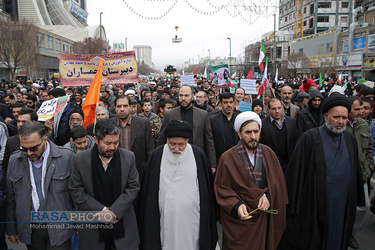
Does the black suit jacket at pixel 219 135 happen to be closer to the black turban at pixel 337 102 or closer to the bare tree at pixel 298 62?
the black turban at pixel 337 102

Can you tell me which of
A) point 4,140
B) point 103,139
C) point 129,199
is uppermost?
point 103,139

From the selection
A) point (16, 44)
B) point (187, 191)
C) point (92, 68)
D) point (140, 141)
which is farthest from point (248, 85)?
point (16, 44)

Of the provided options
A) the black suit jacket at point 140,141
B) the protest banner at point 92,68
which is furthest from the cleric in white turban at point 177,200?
the protest banner at point 92,68

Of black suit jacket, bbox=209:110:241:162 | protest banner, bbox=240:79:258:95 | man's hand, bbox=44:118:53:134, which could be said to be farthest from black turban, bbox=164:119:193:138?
protest banner, bbox=240:79:258:95

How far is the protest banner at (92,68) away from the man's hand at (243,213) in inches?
203

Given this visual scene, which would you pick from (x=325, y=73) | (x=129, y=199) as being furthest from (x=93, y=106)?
(x=325, y=73)

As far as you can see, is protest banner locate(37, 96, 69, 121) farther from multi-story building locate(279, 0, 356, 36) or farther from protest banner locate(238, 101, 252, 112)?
multi-story building locate(279, 0, 356, 36)

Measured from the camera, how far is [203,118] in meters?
4.71

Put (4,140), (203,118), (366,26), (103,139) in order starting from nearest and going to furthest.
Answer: (103,139), (4,140), (203,118), (366,26)

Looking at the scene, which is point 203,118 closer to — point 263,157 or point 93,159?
point 263,157

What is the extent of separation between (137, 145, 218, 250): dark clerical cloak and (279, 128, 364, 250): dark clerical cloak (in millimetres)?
1004

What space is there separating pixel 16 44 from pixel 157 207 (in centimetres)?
3039

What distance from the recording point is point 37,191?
2.89 metres

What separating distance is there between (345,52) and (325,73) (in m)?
5.30
